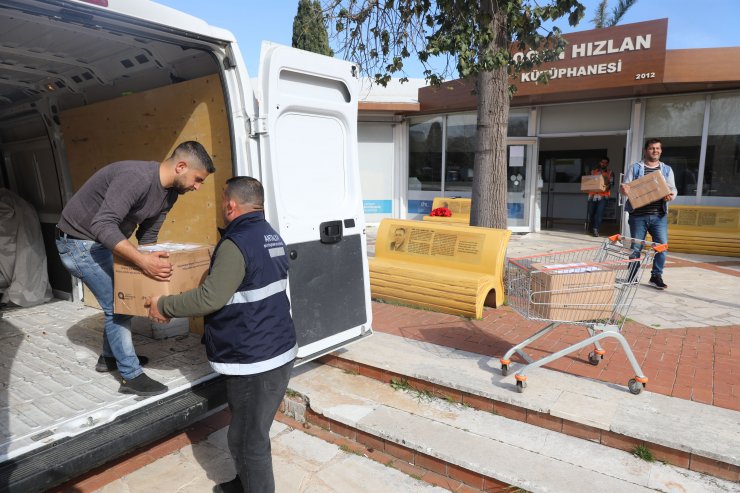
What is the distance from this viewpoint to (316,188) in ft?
11.0

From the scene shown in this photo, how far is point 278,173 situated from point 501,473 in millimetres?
2321

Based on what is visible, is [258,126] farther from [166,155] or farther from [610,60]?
[610,60]

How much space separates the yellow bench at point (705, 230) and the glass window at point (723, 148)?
847mm

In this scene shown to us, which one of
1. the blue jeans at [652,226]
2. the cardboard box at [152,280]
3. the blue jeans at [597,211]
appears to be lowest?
the blue jeans at [597,211]

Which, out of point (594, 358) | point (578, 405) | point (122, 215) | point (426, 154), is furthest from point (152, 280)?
point (426, 154)

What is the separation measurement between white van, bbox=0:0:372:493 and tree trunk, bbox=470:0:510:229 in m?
3.17

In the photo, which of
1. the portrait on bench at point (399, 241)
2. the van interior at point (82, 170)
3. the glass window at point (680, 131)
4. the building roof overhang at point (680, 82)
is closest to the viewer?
the van interior at point (82, 170)

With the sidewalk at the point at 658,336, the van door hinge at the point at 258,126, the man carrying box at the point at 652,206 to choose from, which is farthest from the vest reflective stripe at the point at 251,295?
the man carrying box at the point at 652,206

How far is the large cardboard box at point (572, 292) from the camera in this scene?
325 cm

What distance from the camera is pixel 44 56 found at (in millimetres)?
3779

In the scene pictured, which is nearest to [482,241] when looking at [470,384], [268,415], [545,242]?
[470,384]

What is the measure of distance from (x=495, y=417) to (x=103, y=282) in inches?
115

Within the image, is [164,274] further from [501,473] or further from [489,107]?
[489,107]

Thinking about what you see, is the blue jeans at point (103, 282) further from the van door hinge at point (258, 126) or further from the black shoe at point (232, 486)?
the van door hinge at point (258, 126)
